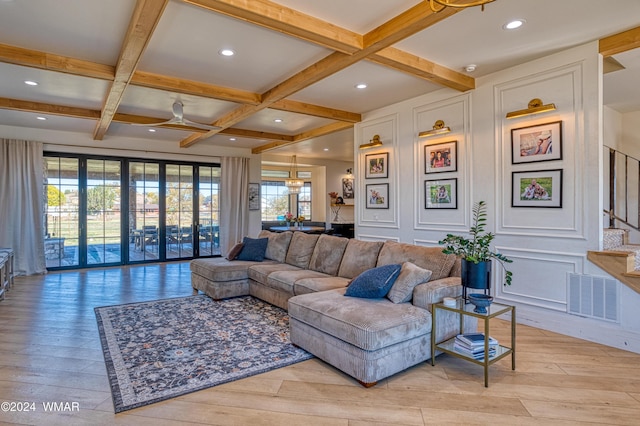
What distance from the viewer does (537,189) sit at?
386cm

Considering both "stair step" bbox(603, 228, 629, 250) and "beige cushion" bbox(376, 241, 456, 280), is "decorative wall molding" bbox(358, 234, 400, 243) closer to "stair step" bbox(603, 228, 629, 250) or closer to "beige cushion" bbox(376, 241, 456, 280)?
"beige cushion" bbox(376, 241, 456, 280)

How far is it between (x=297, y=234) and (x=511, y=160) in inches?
117

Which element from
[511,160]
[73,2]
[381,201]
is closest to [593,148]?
[511,160]

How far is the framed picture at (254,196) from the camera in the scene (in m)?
9.24

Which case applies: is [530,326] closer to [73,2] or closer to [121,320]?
[121,320]

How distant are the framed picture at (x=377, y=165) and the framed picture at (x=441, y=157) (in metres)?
0.75

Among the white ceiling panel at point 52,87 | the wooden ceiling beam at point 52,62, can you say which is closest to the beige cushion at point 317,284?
the wooden ceiling beam at point 52,62

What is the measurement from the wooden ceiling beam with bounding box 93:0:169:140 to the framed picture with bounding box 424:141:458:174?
3.59 m

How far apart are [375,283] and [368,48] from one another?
6.83ft

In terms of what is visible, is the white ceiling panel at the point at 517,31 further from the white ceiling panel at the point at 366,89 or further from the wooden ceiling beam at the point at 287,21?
the wooden ceiling beam at the point at 287,21

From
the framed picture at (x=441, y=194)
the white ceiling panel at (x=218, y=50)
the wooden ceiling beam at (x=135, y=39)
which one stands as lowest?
the framed picture at (x=441, y=194)

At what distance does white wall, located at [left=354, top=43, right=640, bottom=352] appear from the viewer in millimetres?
3447

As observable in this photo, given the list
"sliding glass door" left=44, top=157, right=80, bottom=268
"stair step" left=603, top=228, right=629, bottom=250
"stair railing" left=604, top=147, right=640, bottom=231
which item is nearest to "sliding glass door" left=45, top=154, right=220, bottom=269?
"sliding glass door" left=44, top=157, right=80, bottom=268

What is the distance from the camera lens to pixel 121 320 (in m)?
4.02
